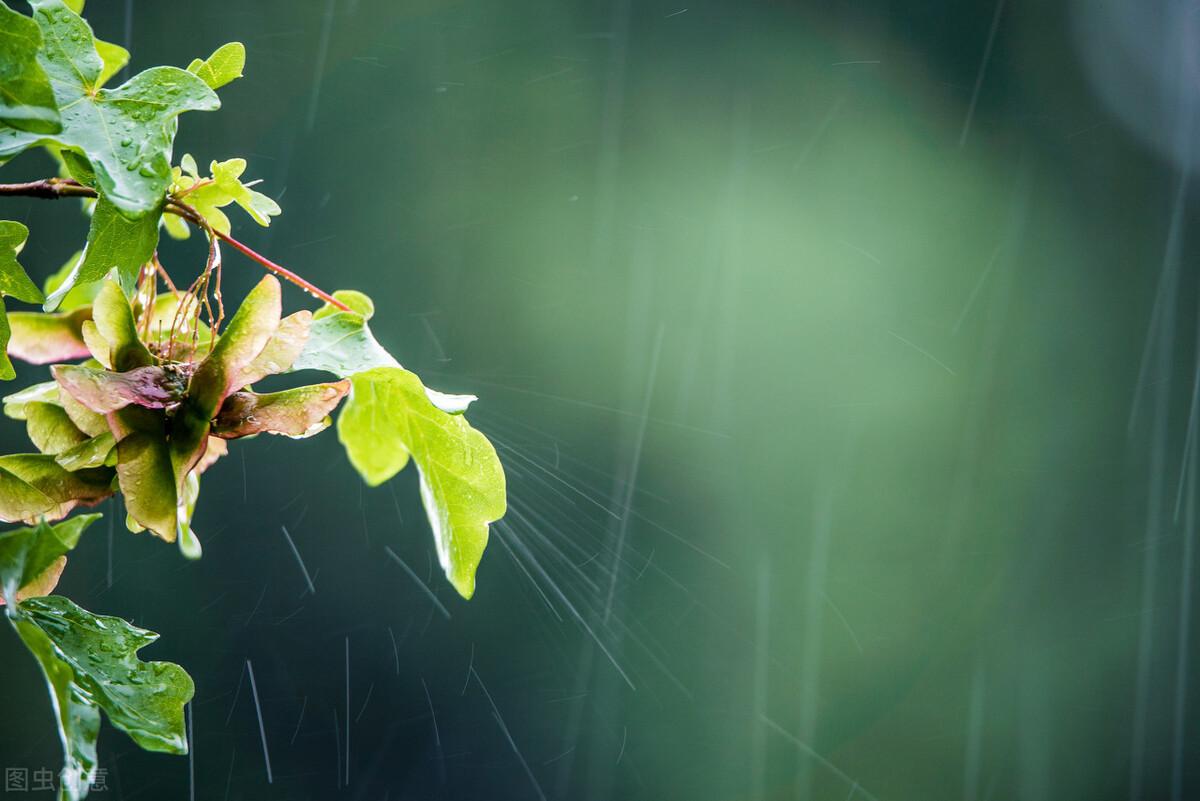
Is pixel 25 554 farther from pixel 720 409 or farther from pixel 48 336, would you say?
pixel 720 409

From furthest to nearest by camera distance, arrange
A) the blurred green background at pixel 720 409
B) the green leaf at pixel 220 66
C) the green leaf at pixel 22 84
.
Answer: the blurred green background at pixel 720 409
the green leaf at pixel 220 66
the green leaf at pixel 22 84

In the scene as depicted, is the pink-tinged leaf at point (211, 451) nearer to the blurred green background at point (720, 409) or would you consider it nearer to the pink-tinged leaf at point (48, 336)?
the pink-tinged leaf at point (48, 336)

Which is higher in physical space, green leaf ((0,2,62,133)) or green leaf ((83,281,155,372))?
green leaf ((0,2,62,133))

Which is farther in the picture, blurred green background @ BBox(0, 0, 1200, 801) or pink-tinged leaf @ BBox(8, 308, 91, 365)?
blurred green background @ BBox(0, 0, 1200, 801)

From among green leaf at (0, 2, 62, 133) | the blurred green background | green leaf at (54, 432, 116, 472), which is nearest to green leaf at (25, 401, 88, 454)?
green leaf at (54, 432, 116, 472)

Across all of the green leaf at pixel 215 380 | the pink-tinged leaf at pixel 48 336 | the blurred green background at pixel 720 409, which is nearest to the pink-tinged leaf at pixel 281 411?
the green leaf at pixel 215 380

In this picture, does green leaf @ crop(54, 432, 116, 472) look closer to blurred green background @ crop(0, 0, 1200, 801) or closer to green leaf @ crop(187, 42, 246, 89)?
green leaf @ crop(187, 42, 246, 89)

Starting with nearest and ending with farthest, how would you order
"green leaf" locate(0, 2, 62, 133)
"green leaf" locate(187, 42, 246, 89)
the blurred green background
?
"green leaf" locate(0, 2, 62, 133), "green leaf" locate(187, 42, 246, 89), the blurred green background
